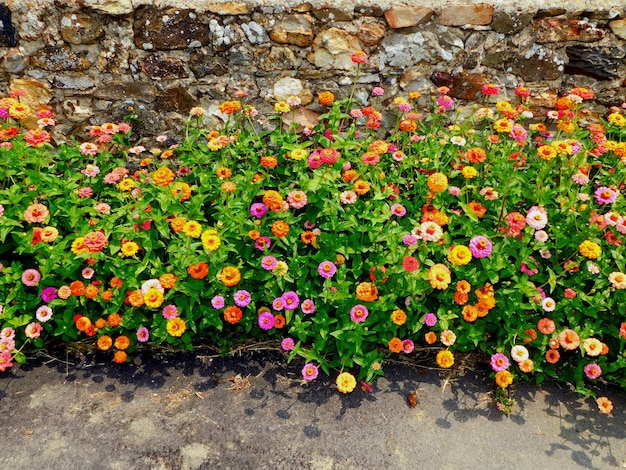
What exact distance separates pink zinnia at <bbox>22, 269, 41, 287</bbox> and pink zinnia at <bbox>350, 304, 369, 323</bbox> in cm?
168

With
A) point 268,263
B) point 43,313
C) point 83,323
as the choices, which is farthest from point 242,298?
point 43,313

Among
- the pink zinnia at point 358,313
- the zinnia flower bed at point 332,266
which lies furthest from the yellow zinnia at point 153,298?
the pink zinnia at point 358,313

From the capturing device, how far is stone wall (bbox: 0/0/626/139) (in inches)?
124

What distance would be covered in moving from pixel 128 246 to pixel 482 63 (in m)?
2.72

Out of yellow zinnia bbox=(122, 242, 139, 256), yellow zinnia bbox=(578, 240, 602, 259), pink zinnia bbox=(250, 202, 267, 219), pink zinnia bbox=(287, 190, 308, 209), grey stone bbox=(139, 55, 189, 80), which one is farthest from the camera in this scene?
grey stone bbox=(139, 55, 189, 80)

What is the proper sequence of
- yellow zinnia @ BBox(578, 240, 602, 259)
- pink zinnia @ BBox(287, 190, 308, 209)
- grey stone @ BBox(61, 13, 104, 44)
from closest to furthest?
yellow zinnia @ BBox(578, 240, 602, 259) < pink zinnia @ BBox(287, 190, 308, 209) < grey stone @ BBox(61, 13, 104, 44)

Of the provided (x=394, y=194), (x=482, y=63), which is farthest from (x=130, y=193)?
(x=482, y=63)

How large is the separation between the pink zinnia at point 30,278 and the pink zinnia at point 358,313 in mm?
1677

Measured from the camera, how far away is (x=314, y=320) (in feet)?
8.20

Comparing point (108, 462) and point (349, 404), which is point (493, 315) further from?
point (108, 462)

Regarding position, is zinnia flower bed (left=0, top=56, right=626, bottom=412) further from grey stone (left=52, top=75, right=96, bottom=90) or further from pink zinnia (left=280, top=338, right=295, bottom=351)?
grey stone (left=52, top=75, right=96, bottom=90)

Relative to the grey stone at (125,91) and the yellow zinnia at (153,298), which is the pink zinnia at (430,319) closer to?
the yellow zinnia at (153,298)

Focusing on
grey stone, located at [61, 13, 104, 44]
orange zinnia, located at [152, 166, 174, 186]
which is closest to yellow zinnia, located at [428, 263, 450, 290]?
orange zinnia, located at [152, 166, 174, 186]

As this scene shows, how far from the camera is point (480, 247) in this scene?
7.78ft
